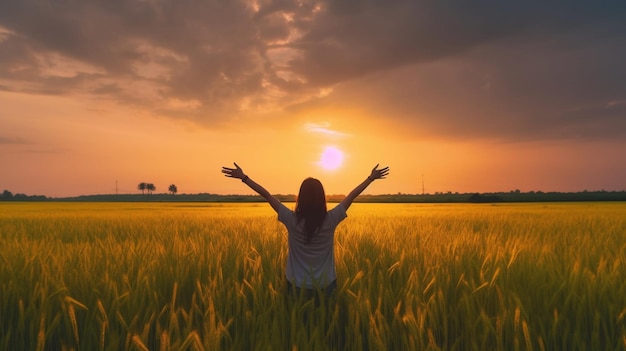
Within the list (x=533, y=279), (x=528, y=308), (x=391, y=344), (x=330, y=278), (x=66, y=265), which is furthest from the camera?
(x=66, y=265)

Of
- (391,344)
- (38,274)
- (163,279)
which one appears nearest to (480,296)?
(391,344)

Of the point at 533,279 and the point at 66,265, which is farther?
the point at 66,265

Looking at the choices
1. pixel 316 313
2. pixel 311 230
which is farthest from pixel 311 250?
pixel 316 313

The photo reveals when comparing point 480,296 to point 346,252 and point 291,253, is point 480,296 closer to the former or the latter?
point 291,253

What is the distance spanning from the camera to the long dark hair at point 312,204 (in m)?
3.38

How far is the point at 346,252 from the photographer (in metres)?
5.92

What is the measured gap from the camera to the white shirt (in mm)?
3521

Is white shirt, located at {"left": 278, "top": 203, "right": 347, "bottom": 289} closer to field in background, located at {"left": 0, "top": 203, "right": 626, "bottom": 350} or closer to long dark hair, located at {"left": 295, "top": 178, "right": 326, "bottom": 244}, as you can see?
long dark hair, located at {"left": 295, "top": 178, "right": 326, "bottom": 244}

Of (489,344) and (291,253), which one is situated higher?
(291,253)

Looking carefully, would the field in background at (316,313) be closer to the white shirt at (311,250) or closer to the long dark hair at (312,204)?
the white shirt at (311,250)

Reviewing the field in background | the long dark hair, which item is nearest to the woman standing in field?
the long dark hair

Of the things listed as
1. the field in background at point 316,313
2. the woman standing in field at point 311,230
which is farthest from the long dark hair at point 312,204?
the field in background at point 316,313

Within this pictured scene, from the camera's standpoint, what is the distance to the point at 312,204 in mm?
3383

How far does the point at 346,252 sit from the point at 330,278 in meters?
2.33
